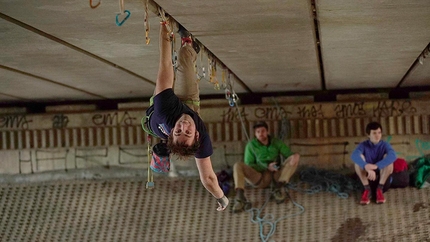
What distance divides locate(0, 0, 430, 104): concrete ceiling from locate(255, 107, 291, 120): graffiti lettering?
0.66m

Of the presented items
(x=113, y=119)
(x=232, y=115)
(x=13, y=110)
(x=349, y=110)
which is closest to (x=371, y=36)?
(x=349, y=110)

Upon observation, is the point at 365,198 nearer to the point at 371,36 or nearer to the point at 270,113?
the point at 270,113

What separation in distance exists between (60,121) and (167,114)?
15.3 feet

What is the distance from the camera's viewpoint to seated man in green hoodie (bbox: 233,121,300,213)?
6809 millimetres

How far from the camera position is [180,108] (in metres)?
3.48

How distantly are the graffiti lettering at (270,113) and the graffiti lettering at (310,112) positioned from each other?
15cm

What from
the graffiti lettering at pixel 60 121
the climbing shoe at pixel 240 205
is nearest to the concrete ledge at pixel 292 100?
the climbing shoe at pixel 240 205

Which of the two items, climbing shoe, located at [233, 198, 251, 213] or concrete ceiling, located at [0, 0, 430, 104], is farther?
climbing shoe, located at [233, 198, 251, 213]

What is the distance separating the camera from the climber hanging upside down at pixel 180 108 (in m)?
3.40

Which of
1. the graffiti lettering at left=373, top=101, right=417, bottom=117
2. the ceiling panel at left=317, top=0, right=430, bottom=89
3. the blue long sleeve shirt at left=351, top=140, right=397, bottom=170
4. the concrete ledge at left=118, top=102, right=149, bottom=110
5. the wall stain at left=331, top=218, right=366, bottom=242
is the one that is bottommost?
the wall stain at left=331, top=218, right=366, bottom=242

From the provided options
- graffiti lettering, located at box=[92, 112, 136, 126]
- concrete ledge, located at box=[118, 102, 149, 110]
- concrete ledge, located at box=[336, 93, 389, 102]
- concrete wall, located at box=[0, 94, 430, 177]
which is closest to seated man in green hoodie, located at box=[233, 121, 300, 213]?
concrete wall, located at box=[0, 94, 430, 177]

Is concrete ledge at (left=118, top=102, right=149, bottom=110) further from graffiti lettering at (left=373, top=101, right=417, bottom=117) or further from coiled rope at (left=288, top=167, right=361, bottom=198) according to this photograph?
graffiti lettering at (left=373, top=101, right=417, bottom=117)

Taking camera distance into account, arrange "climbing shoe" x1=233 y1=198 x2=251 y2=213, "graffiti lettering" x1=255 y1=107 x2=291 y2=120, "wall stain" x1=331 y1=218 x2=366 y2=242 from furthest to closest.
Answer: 1. "graffiti lettering" x1=255 y1=107 x2=291 y2=120
2. "climbing shoe" x1=233 y1=198 x2=251 y2=213
3. "wall stain" x1=331 y1=218 x2=366 y2=242

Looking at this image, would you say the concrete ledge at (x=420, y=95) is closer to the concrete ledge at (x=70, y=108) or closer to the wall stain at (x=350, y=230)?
the wall stain at (x=350, y=230)
